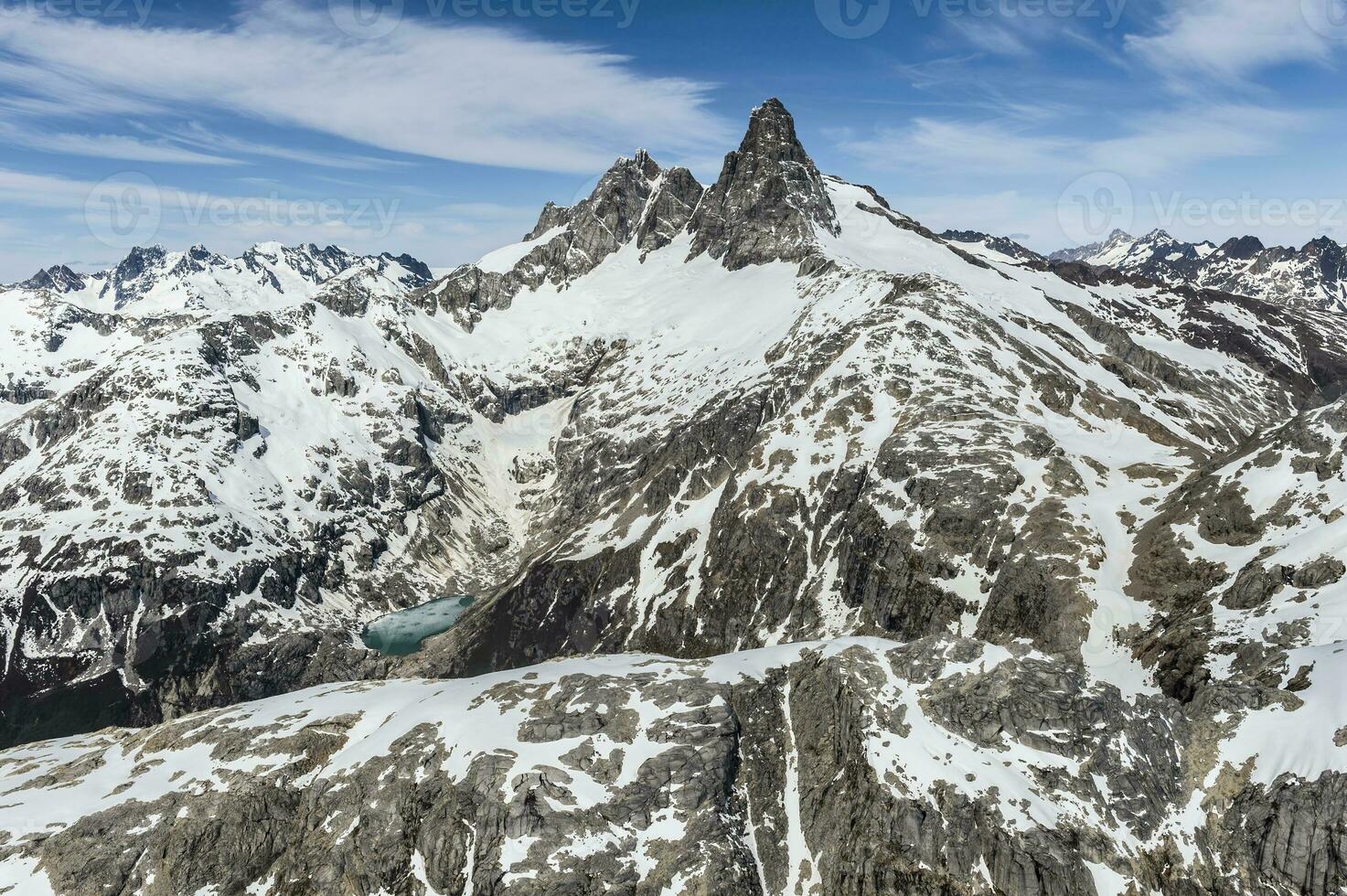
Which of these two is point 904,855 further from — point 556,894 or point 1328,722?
point 1328,722

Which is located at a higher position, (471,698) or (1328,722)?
(1328,722)

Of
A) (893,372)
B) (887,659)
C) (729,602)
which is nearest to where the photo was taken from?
(887,659)

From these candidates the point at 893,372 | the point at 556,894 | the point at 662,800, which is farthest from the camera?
the point at 893,372

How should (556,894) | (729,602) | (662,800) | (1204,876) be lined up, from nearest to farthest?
1. (1204,876)
2. (556,894)
3. (662,800)
4. (729,602)

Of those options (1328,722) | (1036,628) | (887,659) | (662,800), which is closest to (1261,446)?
Answer: (1036,628)

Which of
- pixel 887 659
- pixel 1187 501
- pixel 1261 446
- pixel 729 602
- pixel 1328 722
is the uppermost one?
pixel 1261 446

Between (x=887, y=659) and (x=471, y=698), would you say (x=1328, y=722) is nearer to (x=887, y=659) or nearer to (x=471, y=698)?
(x=887, y=659)

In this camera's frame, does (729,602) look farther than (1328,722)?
Yes

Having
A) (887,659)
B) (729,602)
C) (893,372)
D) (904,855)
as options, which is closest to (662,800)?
(904,855)

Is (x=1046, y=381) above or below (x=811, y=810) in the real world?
above
